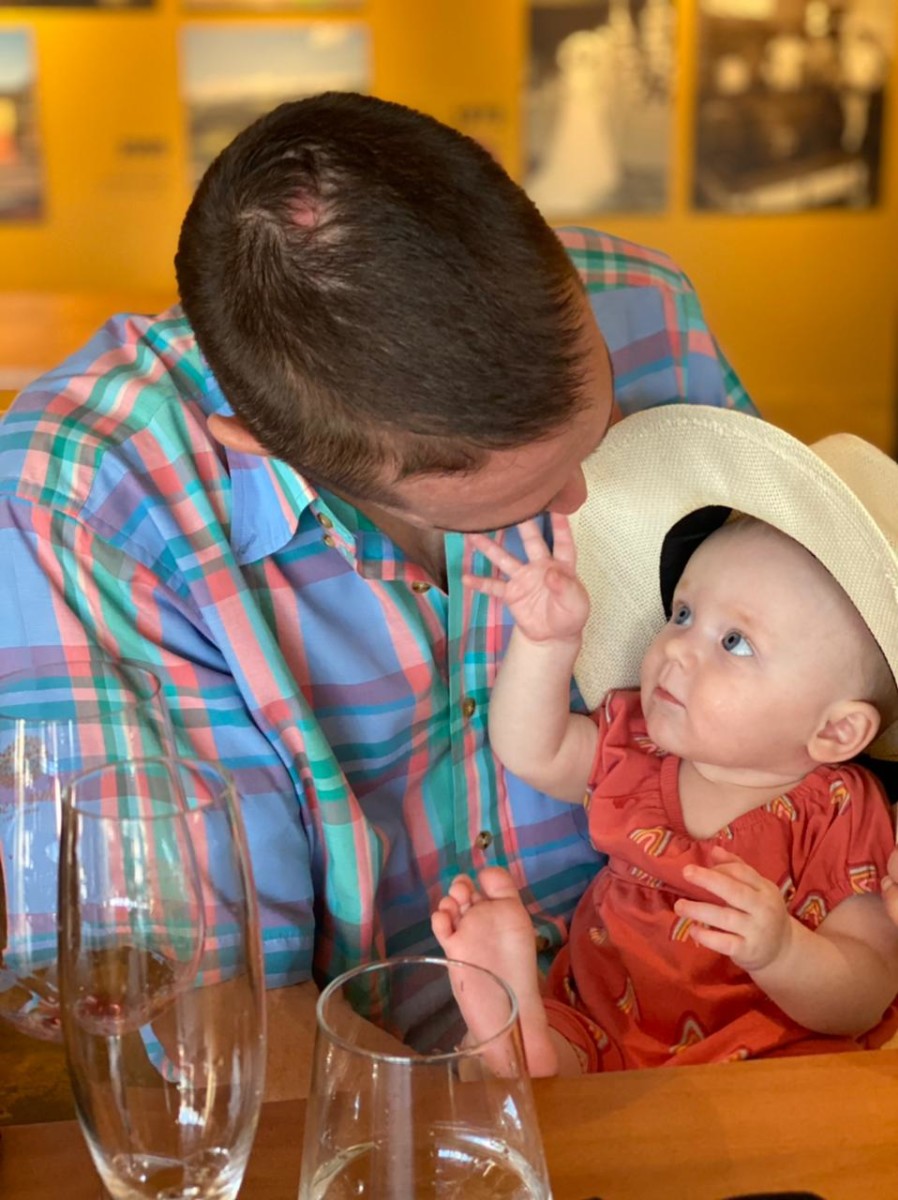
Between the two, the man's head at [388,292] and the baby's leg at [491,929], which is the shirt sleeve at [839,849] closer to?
the baby's leg at [491,929]

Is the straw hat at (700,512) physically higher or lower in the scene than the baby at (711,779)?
higher

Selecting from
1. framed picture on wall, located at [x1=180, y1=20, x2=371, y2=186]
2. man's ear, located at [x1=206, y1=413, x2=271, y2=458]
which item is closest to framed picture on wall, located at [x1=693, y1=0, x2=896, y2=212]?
framed picture on wall, located at [x1=180, y1=20, x2=371, y2=186]

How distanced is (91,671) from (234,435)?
26 cm

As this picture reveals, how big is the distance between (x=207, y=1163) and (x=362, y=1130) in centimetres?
11

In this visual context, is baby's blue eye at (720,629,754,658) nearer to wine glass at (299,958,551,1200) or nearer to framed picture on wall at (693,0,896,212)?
wine glass at (299,958,551,1200)

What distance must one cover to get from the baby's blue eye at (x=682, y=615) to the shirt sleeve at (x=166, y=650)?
0.43 metres

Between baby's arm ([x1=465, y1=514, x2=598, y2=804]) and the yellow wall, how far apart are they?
3.47 metres

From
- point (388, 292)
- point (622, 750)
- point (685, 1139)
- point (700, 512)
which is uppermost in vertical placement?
point (388, 292)

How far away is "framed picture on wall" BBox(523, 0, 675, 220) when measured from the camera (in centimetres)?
450

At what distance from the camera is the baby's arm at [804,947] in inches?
42.9

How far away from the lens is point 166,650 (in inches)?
49.4

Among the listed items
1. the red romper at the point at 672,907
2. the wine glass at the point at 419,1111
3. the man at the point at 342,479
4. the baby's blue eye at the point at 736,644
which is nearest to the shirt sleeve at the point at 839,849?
the red romper at the point at 672,907

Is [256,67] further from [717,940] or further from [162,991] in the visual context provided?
[162,991]

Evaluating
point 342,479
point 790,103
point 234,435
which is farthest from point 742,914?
point 790,103
